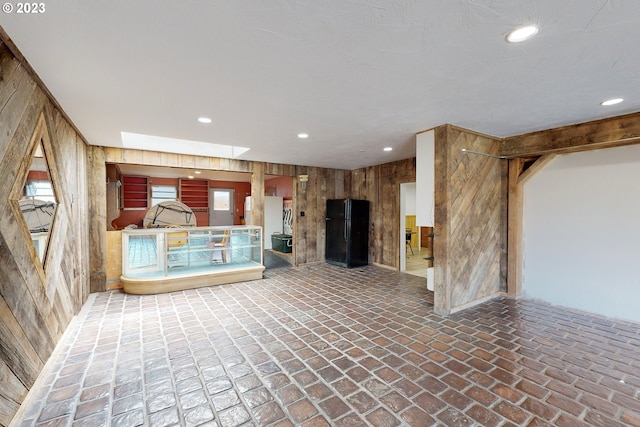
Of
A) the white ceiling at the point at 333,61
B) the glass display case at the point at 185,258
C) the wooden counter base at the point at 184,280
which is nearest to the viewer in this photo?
the white ceiling at the point at 333,61

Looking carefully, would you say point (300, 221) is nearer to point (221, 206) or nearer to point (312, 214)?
point (312, 214)

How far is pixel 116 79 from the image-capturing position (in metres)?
2.13

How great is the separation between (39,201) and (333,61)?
2.74 metres

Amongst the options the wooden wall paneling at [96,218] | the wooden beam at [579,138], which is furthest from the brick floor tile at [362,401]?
the wooden wall paneling at [96,218]

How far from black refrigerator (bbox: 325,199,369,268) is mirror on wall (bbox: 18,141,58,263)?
4808 mm

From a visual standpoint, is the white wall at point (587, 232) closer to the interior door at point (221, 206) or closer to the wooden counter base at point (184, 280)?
the wooden counter base at point (184, 280)

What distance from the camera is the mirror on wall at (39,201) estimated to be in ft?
6.82

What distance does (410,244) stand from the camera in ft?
27.2

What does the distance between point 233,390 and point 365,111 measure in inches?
110

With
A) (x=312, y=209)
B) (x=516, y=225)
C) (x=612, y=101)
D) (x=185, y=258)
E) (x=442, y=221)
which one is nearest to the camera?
(x=612, y=101)

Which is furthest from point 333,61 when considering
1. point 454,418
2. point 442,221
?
point 454,418

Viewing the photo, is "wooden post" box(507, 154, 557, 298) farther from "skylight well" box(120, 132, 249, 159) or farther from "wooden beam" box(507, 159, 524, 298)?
"skylight well" box(120, 132, 249, 159)

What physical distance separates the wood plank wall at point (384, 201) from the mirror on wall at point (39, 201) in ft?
17.5

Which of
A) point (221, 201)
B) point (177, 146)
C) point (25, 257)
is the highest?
point (177, 146)
